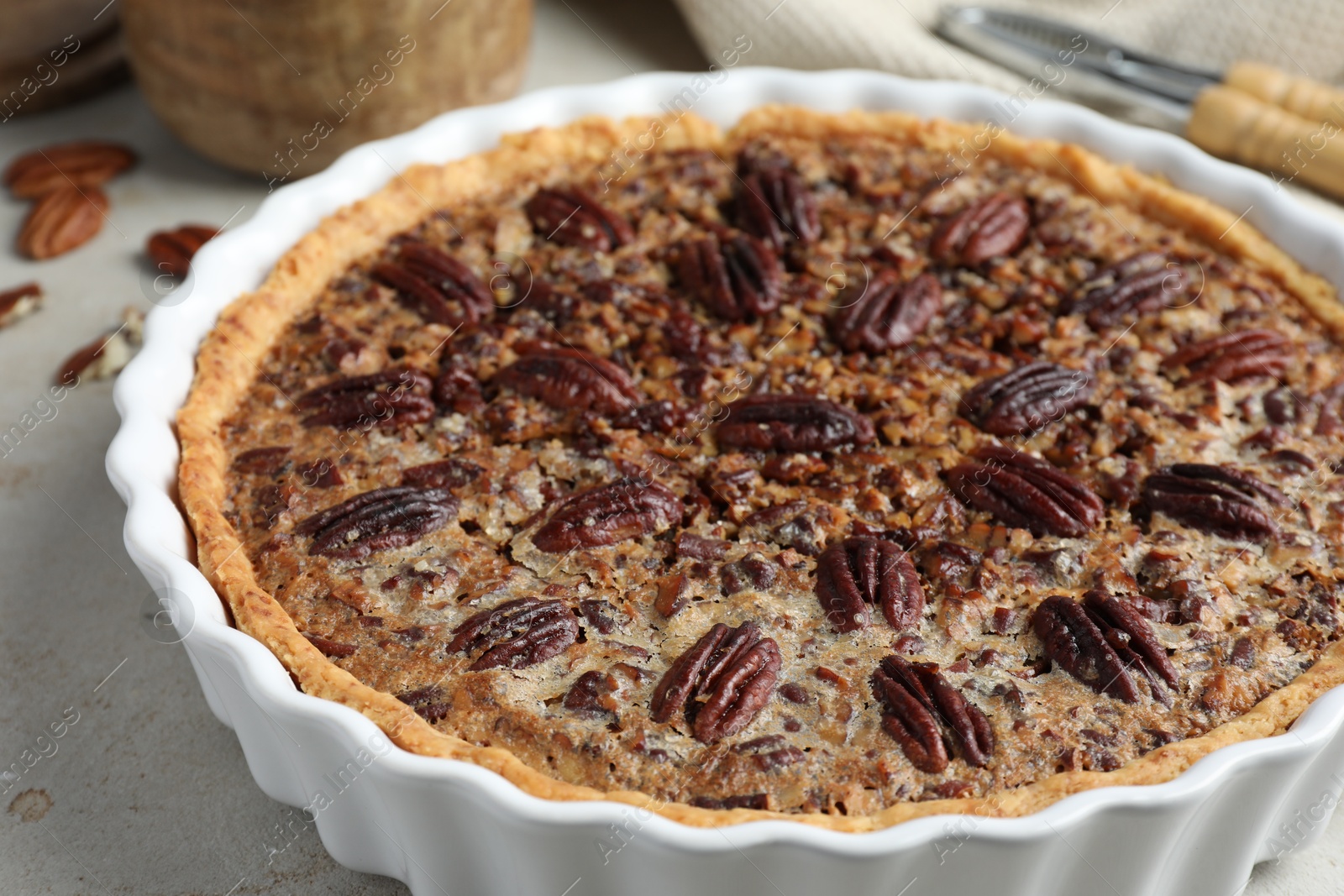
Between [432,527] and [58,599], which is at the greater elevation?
[432,527]

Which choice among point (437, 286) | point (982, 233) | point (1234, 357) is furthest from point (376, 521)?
point (1234, 357)

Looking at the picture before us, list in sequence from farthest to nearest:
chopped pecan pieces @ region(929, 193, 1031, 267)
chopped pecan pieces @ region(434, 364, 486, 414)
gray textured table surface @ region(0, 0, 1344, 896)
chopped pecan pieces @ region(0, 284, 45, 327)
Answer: chopped pecan pieces @ region(0, 284, 45, 327) < chopped pecan pieces @ region(929, 193, 1031, 267) < chopped pecan pieces @ region(434, 364, 486, 414) < gray textured table surface @ region(0, 0, 1344, 896)

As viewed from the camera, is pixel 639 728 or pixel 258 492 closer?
pixel 639 728

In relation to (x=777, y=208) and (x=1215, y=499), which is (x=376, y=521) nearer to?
(x=777, y=208)

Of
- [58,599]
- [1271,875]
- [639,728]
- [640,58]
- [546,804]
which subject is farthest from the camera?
[640,58]

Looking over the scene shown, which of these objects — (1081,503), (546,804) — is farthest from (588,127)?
(546,804)

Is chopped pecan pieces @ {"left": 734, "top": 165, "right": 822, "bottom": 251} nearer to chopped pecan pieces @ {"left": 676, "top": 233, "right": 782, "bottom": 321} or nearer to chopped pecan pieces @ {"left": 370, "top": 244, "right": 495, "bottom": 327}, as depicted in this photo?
chopped pecan pieces @ {"left": 676, "top": 233, "right": 782, "bottom": 321}

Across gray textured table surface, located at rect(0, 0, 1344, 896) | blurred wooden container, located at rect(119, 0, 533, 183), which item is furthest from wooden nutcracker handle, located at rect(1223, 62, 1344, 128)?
blurred wooden container, located at rect(119, 0, 533, 183)

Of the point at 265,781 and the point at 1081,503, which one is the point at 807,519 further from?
the point at 265,781

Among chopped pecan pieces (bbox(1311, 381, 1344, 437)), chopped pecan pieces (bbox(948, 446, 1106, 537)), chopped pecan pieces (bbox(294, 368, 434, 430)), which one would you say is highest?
chopped pecan pieces (bbox(1311, 381, 1344, 437))
